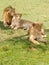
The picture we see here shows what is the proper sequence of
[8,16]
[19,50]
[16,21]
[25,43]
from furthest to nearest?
[8,16], [16,21], [25,43], [19,50]

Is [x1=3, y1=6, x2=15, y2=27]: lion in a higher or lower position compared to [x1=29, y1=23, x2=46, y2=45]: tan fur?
higher

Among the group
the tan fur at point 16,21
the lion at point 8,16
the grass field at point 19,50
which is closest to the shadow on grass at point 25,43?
the grass field at point 19,50

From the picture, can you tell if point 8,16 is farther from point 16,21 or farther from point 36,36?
point 36,36

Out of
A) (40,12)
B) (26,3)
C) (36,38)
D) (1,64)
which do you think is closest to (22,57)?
(1,64)

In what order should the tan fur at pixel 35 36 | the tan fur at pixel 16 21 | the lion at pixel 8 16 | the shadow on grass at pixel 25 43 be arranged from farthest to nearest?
the lion at pixel 8 16 → the tan fur at pixel 16 21 → the tan fur at pixel 35 36 → the shadow on grass at pixel 25 43

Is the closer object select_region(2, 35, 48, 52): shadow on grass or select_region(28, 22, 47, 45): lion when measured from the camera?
select_region(2, 35, 48, 52): shadow on grass

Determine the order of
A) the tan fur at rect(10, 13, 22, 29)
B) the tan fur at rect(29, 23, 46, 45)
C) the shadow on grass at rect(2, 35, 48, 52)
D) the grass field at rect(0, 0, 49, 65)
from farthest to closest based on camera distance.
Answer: the tan fur at rect(10, 13, 22, 29) → the tan fur at rect(29, 23, 46, 45) → the shadow on grass at rect(2, 35, 48, 52) → the grass field at rect(0, 0, 49, 65)

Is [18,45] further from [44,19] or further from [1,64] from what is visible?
[44,19]

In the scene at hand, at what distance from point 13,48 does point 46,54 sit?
63cm

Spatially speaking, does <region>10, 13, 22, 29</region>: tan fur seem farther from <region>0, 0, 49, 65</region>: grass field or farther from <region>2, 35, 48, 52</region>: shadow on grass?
<region>2, 35, 48, 52</region>: shadow on grass

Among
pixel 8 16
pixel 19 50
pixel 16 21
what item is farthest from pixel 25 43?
pixel 8 16

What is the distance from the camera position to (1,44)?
5.47m

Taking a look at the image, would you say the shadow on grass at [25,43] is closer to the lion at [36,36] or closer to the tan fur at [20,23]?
the lion at [36,36]

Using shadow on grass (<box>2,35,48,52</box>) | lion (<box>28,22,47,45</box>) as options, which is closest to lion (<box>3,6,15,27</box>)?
shadow on grass (<box>2,35,48,52</box>)
